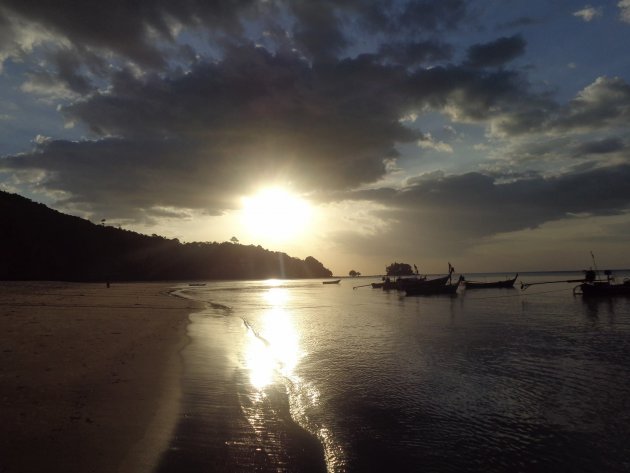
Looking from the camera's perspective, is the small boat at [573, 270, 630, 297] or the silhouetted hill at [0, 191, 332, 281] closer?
the small boat at [573, 270, 630, 297]

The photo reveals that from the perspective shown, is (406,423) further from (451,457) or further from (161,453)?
(161,453)

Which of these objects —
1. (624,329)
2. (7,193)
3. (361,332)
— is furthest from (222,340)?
(7,193)

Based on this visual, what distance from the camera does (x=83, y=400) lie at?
8.17 meters

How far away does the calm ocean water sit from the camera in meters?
7.16

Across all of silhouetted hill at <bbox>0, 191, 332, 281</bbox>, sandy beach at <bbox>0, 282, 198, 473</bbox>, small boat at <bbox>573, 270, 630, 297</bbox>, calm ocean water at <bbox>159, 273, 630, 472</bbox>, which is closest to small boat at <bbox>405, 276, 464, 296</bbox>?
small boat at <bbox>573, 270, 630, 297</bbox>

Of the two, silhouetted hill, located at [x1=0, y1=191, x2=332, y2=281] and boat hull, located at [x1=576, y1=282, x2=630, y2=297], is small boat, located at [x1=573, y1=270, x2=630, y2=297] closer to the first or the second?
boat hull, located at [x1=576, y1=282, x2=630, y2=297]

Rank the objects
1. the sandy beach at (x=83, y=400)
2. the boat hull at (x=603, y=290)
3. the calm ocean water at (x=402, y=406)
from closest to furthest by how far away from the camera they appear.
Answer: the sandy beach at (x=83, y=400) < the calm ocean water at (x=402, y=406) < the boat hull at (x=603, y=290)

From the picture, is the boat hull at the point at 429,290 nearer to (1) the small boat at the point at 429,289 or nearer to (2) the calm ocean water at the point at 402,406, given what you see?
(1) the small boat at the point at 429,289

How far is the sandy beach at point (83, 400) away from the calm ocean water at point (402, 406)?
590 millimetres

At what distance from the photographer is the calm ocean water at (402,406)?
7.16 m

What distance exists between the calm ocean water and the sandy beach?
23.2 inches

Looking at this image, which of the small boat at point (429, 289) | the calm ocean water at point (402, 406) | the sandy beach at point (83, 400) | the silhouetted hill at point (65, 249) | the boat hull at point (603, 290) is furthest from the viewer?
the silhouetted hill at point (65, 249)

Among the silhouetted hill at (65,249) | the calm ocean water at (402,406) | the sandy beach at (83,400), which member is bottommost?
the calm ocean water at (402,406)

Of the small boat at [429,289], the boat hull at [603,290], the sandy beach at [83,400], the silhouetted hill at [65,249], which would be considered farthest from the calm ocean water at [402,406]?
the silhouetted hill at [65,249]
